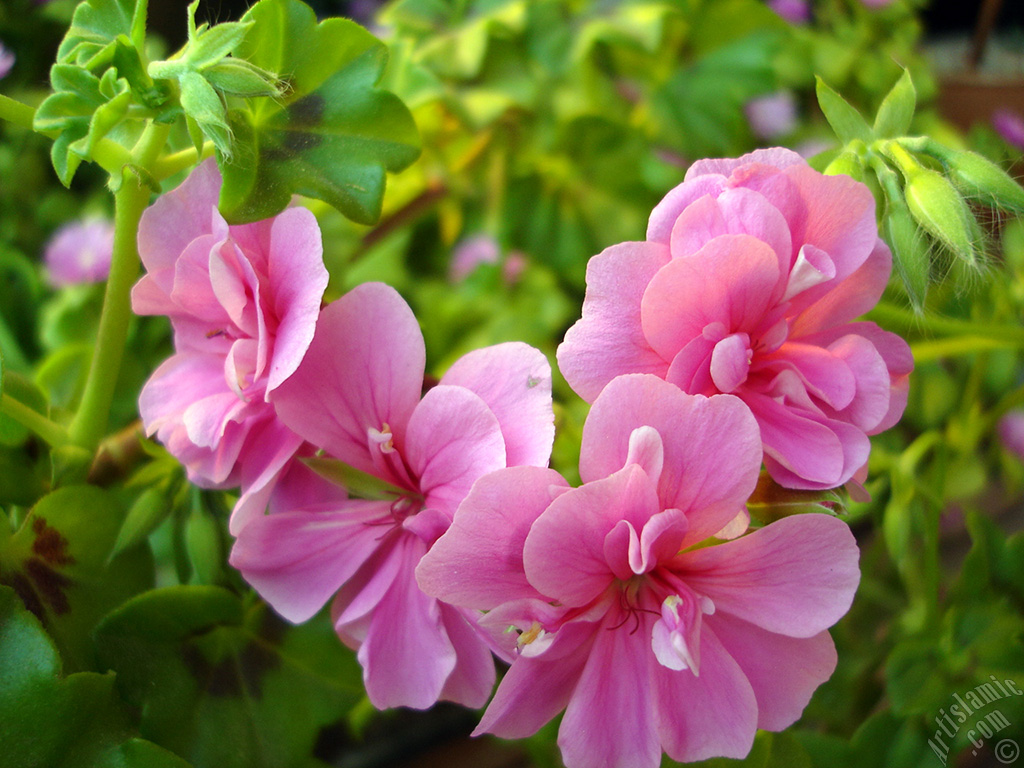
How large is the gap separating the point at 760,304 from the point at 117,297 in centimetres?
34

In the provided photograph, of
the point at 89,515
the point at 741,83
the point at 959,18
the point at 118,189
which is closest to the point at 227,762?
the point at 89,515

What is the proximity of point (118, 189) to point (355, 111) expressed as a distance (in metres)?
0.13

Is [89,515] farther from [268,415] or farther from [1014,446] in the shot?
[1014,446]

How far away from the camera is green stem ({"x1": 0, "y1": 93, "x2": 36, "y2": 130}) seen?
39 cm

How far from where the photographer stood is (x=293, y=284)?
35 centimetres

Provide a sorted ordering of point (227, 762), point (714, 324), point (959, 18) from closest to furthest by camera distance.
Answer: point (714, 324) < point (227, 762) < point (959, 18)

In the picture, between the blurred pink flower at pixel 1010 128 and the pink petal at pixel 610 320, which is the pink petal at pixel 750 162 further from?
the blurred pink flower at pixel 1010 128

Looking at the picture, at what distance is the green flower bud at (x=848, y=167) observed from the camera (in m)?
0.36

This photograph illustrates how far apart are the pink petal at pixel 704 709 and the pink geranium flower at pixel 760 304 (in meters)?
0.09

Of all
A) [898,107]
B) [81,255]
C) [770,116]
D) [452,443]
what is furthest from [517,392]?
[770,116]

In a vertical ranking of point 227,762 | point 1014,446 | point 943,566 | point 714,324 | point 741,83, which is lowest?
point 943,566

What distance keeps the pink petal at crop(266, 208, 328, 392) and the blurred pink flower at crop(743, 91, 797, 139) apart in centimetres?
103

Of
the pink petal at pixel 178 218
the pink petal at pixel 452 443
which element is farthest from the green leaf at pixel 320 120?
the pink petal at pixel 452 443

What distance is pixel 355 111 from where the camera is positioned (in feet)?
1.40
